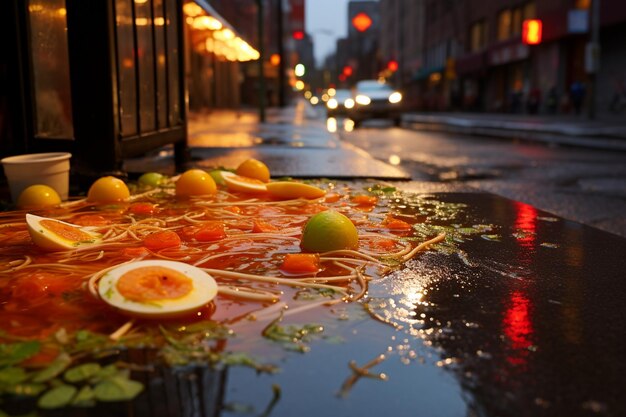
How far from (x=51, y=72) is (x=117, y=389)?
475 centimetres

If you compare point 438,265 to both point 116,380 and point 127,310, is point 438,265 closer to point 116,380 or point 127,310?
point 127,310

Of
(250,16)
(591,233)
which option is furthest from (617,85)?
(591,233)

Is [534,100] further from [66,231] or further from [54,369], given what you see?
[54,369]

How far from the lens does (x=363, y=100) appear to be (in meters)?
28.9

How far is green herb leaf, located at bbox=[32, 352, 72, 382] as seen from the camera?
1.67m

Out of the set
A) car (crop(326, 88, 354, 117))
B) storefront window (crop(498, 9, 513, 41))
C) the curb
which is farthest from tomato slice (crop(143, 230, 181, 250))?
storefront window (crop(498, 9, 513, 41))

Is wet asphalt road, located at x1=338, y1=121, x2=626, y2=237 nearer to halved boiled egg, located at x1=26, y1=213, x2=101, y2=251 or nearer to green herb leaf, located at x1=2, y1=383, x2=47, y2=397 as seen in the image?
halved boiled egg, located at x1=26, y1=213, x2=101, y2=251

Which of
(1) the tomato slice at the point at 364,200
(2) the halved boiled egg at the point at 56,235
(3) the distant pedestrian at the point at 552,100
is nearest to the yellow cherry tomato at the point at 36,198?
(2) the halved boiled egg at the point at 56,235

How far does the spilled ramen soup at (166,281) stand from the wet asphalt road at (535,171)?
3.61 metres

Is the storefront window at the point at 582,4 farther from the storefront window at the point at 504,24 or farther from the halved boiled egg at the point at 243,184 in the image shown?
the halved boiled egg at the point at 243,184

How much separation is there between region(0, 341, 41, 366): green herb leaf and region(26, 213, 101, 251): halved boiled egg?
117 centimetres

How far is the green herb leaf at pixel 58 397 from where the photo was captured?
5.06 feet

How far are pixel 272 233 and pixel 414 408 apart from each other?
6.37 feet

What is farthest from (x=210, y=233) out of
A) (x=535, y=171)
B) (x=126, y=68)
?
(x=535, y=171)
